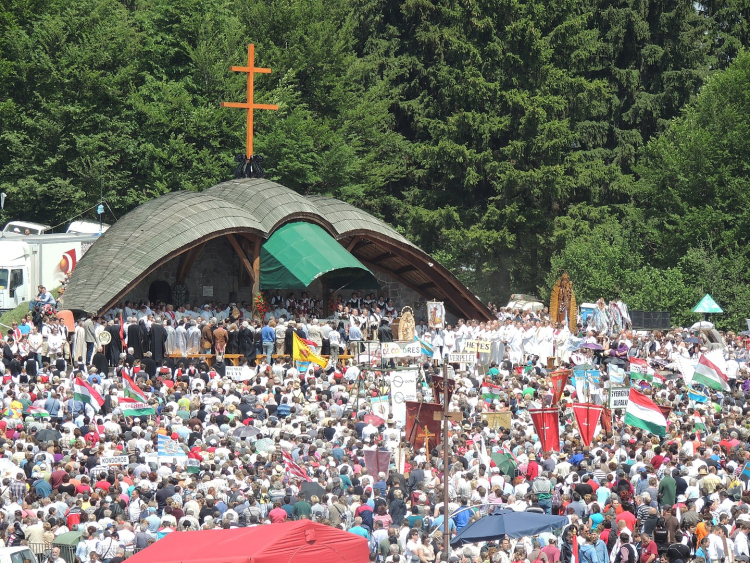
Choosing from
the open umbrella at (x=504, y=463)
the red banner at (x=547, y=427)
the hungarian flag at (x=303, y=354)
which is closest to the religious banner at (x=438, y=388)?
the red banner at (x=547, y=427)

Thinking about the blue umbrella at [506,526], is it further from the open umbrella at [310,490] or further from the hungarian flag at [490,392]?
the hungarian flag at [490,392]

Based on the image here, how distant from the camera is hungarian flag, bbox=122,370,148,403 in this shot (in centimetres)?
2877

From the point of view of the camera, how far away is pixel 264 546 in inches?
705

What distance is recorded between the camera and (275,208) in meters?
39.4

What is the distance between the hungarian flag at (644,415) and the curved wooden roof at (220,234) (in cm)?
1471

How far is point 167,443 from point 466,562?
7381mm

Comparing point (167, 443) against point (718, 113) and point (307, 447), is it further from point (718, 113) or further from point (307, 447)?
point (718, 113)

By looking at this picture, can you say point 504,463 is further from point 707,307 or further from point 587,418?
point 707,307

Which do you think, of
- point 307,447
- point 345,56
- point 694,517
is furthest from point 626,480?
point 345,56

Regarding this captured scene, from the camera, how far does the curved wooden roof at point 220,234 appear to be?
36438mm

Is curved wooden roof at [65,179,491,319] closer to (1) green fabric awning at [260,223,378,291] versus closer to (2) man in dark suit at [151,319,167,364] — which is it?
(1) green fabric awning at [260,223,378,291]

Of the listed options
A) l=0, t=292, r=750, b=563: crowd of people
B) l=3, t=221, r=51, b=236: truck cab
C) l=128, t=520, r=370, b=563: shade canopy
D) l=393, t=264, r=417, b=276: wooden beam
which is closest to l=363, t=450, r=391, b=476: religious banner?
l=0, t=292, r=750, b=563: crowd of people

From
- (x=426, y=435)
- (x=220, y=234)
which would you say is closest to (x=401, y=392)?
(x=426, y=435)

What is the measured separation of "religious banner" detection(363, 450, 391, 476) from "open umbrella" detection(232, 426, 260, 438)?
307 centimetres
